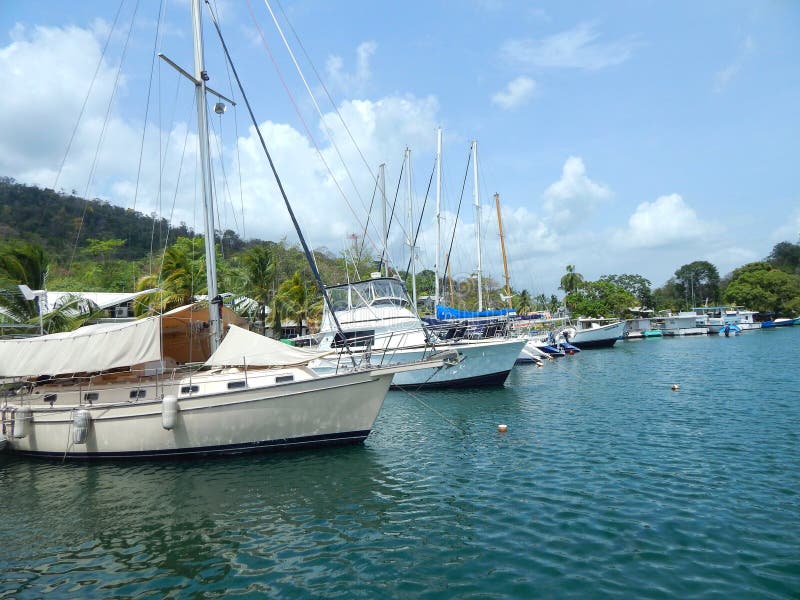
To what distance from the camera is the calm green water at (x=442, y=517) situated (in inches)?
264

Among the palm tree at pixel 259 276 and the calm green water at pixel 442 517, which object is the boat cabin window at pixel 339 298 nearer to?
the calm green water at pixel 442 517

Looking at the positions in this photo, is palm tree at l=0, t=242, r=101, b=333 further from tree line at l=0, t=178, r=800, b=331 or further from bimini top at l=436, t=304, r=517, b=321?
bimini top at l=436, t=304, r=517, b=321

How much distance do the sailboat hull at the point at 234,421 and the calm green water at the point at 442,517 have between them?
439 millimetres

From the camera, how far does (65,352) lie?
41.3ft

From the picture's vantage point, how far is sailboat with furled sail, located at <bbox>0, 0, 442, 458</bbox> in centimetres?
1214

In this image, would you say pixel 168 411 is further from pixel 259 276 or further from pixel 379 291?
pixel 259 276

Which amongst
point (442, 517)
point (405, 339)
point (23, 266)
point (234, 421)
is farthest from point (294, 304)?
point (442, 517)

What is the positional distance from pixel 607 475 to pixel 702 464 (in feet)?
7.72

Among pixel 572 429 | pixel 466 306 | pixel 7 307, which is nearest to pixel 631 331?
pixel 466 306

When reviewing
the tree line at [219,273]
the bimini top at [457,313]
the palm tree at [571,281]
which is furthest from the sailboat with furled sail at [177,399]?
the palm tree at [571,281]

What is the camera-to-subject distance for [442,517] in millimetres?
8664

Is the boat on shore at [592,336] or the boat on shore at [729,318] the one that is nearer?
the boat on shore at [592,336]

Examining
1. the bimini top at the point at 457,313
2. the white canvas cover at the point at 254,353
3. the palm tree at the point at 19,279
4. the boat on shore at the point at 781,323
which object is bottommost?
the boat on shore at the point at 781,323

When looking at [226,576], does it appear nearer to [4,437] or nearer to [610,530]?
[610,530]
